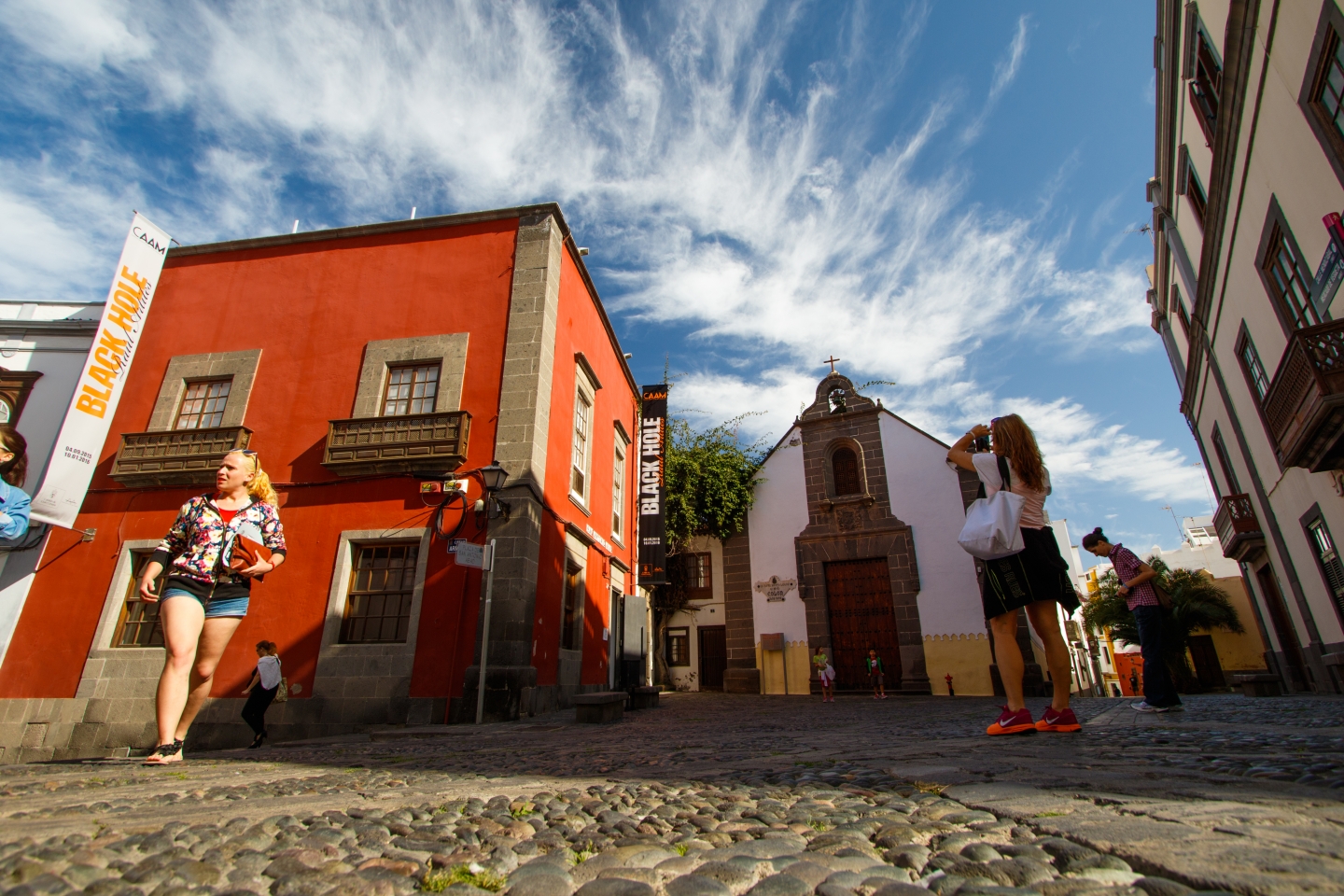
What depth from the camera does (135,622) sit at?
915 cm

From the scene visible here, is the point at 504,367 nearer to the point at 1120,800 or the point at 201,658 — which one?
the point at 201,658

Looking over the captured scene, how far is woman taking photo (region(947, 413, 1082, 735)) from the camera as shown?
12.3ft

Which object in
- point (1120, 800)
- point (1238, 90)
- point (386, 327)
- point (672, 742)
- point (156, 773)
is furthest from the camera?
point (386, 327)

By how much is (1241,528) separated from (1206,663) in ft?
83.3

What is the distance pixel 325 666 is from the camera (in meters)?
8.33

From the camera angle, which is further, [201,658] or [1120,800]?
[201,658]

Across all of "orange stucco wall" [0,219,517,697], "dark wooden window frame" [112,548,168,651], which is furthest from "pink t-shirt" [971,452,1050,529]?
"dark wooden window frame" [112,548,168,651]

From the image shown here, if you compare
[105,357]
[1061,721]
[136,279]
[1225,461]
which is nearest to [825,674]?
[1225,461]

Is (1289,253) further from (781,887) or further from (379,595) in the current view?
(379,595)

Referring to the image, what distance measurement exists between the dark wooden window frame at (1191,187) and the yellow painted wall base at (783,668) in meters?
13.5

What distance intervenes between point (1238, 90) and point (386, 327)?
524 inches

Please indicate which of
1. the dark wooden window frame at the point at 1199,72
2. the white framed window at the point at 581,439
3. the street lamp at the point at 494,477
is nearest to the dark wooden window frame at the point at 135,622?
the street lamp at the point at 494,477

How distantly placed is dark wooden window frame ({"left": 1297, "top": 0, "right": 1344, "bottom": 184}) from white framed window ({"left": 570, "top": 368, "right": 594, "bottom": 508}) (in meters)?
10.4

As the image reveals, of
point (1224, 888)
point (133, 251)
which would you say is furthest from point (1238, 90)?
point (133, 251)
